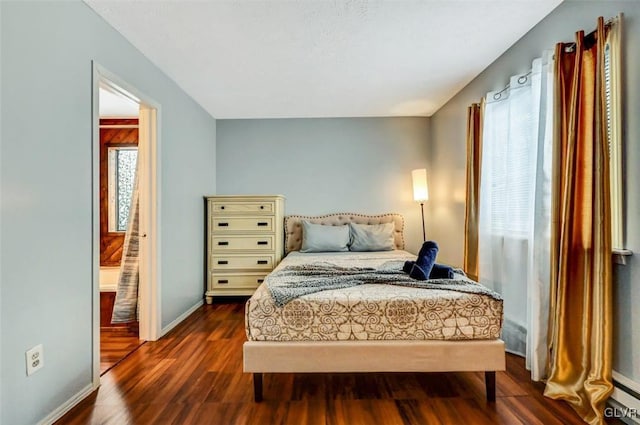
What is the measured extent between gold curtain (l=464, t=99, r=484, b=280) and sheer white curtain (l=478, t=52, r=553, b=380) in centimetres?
17

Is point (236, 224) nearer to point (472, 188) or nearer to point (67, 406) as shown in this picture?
point (67, 406)

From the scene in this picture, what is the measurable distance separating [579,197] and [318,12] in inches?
73.0

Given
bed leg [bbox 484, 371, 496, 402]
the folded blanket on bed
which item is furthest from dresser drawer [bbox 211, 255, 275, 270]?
bed leg [bbox 484, 371, 496, 402]

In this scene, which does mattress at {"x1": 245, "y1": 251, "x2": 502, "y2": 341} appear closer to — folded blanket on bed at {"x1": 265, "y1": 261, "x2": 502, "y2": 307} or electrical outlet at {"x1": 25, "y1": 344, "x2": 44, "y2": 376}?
folded blanket on bed at {"x1": 265, "y1": 261, "x2": 502, "y2": 307}

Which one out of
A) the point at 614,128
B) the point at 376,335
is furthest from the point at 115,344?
the point at 614,128

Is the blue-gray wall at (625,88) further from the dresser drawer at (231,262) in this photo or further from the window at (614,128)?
the dresser drawer at (231,262)

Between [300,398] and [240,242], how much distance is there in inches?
91.8

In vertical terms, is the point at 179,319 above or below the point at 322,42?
below

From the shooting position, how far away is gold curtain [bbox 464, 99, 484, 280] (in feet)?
9.95

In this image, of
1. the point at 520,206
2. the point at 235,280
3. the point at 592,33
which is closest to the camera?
the point at 592,33

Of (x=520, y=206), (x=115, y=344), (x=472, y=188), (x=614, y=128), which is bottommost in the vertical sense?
(x=115, y=344)

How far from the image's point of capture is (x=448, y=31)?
2.33 m

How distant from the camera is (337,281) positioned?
7.14ft

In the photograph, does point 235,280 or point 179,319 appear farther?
point 235,280
